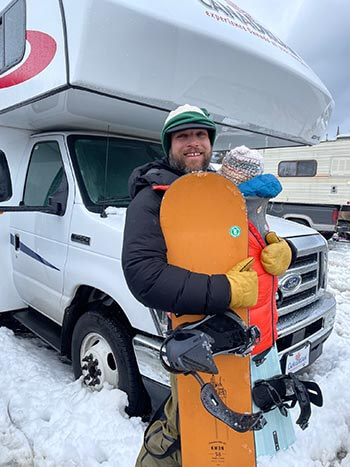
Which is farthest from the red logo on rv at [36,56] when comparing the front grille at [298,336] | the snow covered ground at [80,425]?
the front grille at [298,336]

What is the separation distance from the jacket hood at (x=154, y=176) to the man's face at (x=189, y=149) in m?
0.04

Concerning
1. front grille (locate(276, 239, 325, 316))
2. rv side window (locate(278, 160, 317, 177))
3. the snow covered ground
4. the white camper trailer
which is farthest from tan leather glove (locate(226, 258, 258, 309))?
rv side window (locate(278, 160, 317, 177))

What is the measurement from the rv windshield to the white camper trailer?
1 centimetres

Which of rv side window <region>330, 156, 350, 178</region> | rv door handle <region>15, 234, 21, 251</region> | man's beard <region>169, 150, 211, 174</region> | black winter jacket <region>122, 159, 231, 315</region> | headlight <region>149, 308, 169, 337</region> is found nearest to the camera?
black winter jacket <region>122, 159, 231, 315</region>

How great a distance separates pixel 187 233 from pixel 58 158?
2210 mm

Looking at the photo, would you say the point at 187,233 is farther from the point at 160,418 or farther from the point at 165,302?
the point at 160,418

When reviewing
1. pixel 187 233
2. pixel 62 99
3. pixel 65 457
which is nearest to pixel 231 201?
pixel 187 233

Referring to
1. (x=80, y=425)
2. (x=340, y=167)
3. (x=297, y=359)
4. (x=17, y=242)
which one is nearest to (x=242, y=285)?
(x=297, y=359)

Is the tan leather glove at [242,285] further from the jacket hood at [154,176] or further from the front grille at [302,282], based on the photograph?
the front grille at [302,282]

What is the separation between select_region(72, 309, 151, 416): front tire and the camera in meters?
2.71

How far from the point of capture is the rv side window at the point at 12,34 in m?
2.99

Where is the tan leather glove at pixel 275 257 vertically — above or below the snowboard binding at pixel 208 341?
above

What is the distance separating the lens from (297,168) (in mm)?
13391

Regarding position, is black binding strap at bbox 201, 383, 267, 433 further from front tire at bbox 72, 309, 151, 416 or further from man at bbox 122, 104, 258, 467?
front tire at bbox 72, 309, 151, 416
